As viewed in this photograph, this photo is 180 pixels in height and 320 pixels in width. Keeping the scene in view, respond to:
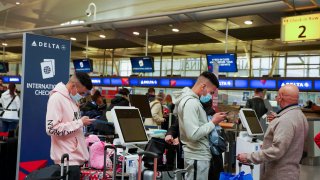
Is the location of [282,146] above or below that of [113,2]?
below

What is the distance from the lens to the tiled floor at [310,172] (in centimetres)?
501

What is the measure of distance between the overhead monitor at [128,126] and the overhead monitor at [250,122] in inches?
80.5

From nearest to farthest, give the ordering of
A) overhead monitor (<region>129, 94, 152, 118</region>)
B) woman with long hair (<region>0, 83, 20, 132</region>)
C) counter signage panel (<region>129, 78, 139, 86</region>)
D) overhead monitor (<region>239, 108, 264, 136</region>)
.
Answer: overhead monitor (<region>239, 108, 264, 136</region>)
overhead monitor (<region>129, 94, 152, 118</region>)
woman with long hair (<region>0, 83, 20, 132</region>)
counter signage panel (<region>129, 78, 139, 86</region>)

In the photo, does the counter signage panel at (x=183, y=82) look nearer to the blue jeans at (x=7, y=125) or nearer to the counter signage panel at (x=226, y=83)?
the counter signage panel at (x=226, y=83)

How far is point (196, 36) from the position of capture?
40.1 feet

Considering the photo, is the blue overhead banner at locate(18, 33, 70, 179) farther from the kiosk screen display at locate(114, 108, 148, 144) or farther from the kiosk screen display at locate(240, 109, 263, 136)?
the kiosk screen display at locate(240, 109, 263, 136)

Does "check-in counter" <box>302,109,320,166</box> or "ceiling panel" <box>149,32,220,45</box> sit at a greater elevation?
"ceiling panel" <box>149,32,220,45</box>

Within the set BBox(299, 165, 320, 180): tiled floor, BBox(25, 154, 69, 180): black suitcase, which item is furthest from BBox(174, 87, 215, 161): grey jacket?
BBox(299, 165, 320, 180): tiled floor

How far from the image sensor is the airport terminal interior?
26.1 ft

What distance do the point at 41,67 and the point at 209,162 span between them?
2.33m

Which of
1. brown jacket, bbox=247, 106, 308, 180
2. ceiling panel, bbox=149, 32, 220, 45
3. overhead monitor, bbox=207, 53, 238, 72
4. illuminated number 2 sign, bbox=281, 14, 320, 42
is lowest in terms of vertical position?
brown jacket, bbox=247, 106, 308, 180

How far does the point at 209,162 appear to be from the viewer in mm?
3490

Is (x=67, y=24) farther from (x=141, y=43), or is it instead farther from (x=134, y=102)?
(x=134, y=102)

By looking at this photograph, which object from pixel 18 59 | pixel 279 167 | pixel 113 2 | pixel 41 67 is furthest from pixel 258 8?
pixel 18 59
